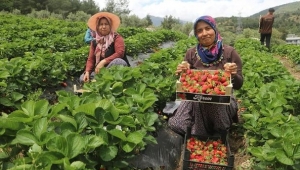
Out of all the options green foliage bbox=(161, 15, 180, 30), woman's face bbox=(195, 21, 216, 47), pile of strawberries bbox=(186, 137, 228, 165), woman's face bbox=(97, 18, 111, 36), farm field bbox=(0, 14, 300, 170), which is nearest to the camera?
farm field bbox=(0, 14, 300, 170)

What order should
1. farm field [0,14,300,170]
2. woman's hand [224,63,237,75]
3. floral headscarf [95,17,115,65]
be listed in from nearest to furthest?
farm field [0,14,300,170] < woman's hand [224,63,237,75] < floral headscarf [95,17,115,65]

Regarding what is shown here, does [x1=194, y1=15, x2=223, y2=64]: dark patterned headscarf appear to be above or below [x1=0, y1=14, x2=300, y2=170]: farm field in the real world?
above

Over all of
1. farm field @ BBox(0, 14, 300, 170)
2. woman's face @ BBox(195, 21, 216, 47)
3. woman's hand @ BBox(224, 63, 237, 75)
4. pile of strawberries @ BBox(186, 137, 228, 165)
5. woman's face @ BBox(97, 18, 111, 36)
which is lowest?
pile of strawberries @ BBox(186, 137, 228, 165)

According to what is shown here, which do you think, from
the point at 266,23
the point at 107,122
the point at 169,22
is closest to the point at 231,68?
the point at 107,122

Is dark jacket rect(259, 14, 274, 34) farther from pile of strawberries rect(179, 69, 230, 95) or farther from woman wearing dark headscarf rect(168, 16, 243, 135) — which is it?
pile of strawberries rect(179, 69, 230, 95)

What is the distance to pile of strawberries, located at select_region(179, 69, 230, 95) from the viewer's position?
301 centimetres

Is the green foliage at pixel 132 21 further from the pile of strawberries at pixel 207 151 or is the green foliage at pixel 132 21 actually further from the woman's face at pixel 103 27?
the pile of strawberries at pixel 207 151

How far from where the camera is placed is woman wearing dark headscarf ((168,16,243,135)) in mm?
3418

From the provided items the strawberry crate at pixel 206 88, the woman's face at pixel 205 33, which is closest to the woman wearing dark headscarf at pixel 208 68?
the woman's face at pixel 205 33

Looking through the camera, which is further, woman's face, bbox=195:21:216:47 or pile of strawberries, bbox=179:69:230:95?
woman's face, bbox=195:21:216:47

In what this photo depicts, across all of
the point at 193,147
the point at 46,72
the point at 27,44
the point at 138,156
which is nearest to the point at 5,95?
the point at 46,72

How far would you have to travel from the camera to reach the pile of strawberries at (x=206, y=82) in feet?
9.89

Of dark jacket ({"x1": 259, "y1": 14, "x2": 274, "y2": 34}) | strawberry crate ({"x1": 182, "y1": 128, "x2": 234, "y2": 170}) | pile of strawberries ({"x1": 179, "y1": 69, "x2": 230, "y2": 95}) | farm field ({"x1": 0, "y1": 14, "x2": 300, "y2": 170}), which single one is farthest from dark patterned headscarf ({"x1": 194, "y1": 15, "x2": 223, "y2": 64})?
dark jacket ({"x1": 259, "y1": 14, "x2": 274, "y2": 34})

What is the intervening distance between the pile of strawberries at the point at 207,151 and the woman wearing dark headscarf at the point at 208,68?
21 cm
